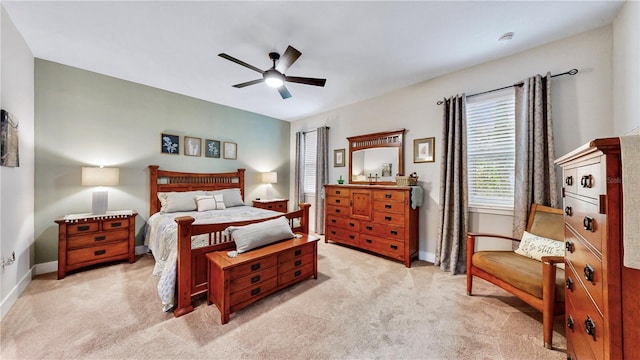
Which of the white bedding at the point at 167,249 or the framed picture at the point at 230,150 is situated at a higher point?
the framed picture at the point at 230,150

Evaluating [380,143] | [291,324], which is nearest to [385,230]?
[380,143]

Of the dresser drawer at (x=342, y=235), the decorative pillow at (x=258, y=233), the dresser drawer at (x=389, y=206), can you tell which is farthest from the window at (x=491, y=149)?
the decorative pillow at (x=258, y=233)

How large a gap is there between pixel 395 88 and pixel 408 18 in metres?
1.70

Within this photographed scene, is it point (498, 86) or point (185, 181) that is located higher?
point (498, 86)

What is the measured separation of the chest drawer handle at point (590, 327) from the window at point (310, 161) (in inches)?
177

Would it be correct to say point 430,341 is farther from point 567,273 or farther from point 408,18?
point 408,18

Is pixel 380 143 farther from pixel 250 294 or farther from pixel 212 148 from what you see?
pixel 212 148

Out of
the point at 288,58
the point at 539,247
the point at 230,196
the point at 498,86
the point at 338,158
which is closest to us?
the point at 539,247

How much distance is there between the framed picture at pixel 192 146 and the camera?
420cm

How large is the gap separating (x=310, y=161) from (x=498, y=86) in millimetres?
3630

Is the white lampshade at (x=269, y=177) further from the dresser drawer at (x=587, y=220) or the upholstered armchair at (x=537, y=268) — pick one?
the dresser drawer at (x=587, y=220)

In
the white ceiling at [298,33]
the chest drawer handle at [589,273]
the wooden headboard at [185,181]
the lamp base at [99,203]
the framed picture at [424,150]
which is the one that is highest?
the white ceiling at [298,33]

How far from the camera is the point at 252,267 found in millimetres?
2193

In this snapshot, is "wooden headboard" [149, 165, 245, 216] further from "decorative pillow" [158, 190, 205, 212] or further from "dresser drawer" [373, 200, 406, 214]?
"dresser drawer" [373, 200, 406, 214]
